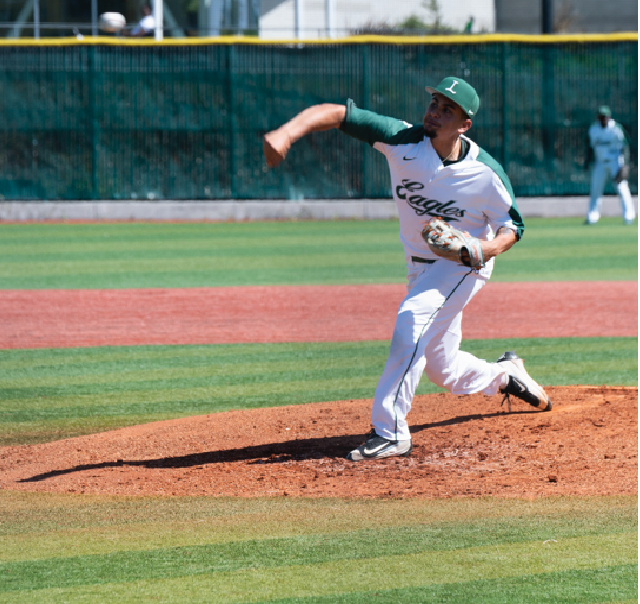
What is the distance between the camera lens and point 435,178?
5.44 metres

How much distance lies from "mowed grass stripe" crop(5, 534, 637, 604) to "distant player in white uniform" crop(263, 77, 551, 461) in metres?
1.44

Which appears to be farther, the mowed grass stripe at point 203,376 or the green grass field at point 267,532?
the mowed grass stripe at point 203,376

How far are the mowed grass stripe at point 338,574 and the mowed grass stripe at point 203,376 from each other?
2.73 meters

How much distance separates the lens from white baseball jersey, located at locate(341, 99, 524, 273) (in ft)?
17.8

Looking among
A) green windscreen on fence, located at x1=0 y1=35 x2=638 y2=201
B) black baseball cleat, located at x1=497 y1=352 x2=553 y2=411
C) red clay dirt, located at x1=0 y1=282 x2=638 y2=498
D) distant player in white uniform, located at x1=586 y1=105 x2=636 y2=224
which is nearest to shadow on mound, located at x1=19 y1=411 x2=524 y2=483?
red clay dirt, located at x1=0 y1=282 x2=638 y2=498

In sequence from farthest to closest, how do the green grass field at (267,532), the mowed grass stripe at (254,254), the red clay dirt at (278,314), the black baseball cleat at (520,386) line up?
1. the mowed grass stripe at (254,254)
2. the red clay dirt at (278,314)
3. the black baseball cleat at (520,386)
4. the green grass field at (267,532)

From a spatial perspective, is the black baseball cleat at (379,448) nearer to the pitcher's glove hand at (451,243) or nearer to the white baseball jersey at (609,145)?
the pitcher's glove hand at (451,243)

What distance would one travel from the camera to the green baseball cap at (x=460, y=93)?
17.4 feet

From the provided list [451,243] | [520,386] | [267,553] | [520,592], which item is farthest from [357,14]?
[520,592]

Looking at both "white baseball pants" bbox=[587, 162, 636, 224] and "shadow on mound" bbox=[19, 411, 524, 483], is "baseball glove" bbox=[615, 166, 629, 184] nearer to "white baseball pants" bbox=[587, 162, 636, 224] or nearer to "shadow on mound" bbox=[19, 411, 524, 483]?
"white baseball pants" bbox=[587, 162, 636, 224]

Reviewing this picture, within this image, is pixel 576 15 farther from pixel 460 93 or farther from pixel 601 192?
pixel 460 93

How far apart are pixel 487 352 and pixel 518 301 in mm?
3127

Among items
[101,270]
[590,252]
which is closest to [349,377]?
[101,270]

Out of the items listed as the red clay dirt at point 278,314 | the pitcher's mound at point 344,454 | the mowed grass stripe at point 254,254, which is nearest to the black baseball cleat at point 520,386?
the pitcher's mound at point 344,454
